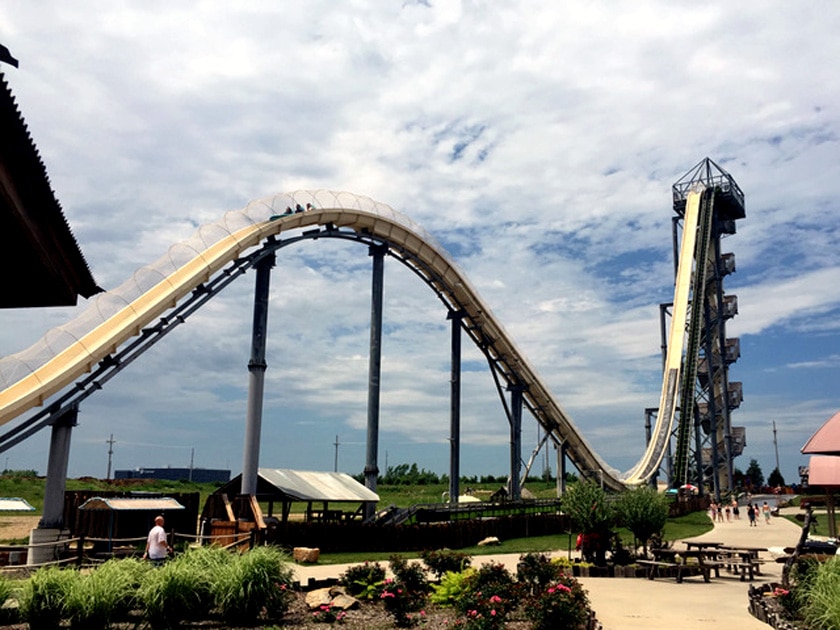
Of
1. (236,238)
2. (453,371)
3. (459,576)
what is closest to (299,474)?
(236,238)

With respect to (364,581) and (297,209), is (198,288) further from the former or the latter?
(364,581)

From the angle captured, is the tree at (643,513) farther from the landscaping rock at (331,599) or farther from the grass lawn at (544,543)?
the landscaping rock at (331,599)

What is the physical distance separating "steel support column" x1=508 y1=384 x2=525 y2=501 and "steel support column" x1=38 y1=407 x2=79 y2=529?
2886 cm

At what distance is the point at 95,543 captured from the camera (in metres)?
22.4

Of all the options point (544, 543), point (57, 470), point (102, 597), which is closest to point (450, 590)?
point (102, 597)

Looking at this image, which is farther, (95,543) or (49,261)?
(95,543)

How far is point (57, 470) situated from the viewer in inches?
896

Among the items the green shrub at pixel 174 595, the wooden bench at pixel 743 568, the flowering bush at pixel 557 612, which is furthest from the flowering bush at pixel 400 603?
the wooden bench at pixel 743 568

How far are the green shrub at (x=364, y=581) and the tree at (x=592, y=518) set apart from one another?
8.09 meters

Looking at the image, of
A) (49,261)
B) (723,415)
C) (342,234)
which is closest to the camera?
(49,261)

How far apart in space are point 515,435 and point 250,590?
117 ft

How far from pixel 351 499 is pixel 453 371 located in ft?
42.2

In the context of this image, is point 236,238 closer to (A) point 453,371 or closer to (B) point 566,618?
(A) point 453,371

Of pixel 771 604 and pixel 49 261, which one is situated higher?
pixel 49 261
